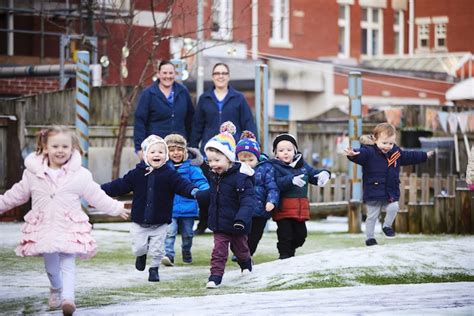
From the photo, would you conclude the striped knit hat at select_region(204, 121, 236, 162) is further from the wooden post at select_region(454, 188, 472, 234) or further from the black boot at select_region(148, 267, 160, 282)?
the wooden post at select_region(454, 188, 472, 234)

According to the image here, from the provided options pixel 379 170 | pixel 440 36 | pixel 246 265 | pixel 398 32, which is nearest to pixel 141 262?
pixel 246 265

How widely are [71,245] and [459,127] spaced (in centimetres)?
2374

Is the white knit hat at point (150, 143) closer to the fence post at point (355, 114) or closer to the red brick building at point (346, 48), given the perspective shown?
the fence post at point (355, 114)

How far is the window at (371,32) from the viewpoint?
51750 millimetres

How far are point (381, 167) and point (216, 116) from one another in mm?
2287

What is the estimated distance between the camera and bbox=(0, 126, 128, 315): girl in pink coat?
10586 mm

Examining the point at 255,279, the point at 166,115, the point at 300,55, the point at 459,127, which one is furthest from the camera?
the point at 300,55

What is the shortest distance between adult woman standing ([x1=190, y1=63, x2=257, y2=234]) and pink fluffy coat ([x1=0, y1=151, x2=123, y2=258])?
5.87m

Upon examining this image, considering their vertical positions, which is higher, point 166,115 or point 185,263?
point 166,115

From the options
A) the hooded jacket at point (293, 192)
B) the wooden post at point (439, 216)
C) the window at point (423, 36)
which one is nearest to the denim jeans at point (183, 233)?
the hooded jacket at point (293, 192)

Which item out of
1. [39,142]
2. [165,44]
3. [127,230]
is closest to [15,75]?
[165,44]

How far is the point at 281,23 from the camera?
4453cm

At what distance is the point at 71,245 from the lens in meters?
10.6

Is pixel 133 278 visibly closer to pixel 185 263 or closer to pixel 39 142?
pixel 185 263
